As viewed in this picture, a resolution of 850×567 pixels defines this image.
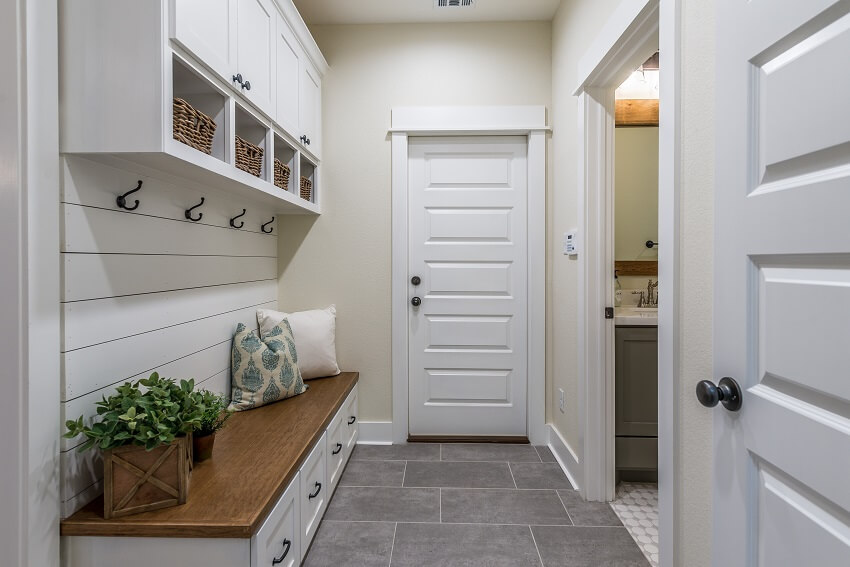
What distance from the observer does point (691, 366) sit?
121 cm

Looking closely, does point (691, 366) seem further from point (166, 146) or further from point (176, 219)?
point (176, 219)

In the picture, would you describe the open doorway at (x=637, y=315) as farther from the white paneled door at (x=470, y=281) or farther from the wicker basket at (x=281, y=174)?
the wicker basket at (x=281, y=174)

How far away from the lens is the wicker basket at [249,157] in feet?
5.63

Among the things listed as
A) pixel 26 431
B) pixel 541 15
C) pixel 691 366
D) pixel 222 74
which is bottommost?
pixel 26 431

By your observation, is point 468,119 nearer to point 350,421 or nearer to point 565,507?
point 350,421

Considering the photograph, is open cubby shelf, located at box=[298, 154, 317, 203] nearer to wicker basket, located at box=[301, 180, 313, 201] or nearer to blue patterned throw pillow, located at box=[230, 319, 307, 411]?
wicker basket, located at box=[301, 180, 313, 201]

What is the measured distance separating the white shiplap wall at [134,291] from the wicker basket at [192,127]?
0.84 ft

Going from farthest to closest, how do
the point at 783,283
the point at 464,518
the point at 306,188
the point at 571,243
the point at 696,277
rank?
the point at 306,188, the point at 571,243, the point at 464,518, the point at 696,277, the point at 783,283

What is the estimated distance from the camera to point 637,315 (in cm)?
228

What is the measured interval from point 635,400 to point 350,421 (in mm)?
1584

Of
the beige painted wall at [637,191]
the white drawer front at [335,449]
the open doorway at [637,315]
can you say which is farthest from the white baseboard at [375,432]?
the beige painted wall at [637,191]

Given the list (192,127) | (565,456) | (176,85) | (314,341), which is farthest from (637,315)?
(176,85)

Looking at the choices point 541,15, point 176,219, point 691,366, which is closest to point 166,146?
point 176,219

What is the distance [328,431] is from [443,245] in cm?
137
